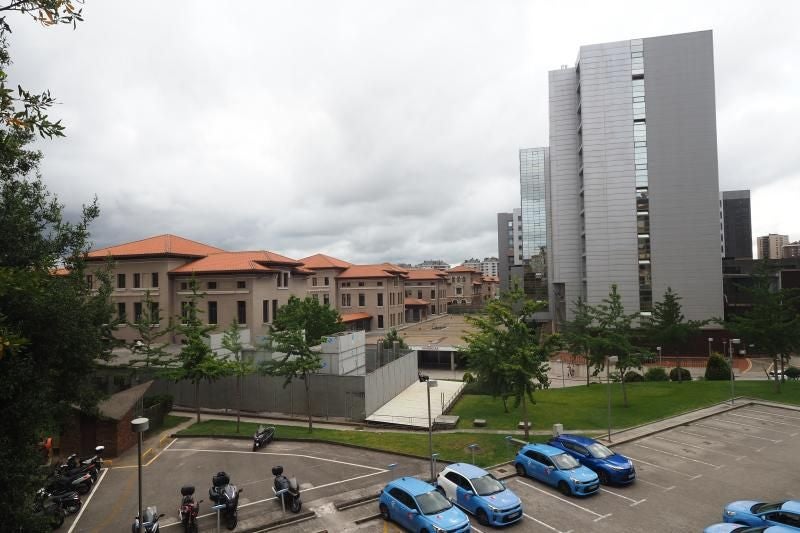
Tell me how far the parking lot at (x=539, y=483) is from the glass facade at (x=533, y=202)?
68.8 m

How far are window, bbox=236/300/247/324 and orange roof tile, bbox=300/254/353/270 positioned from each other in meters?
34.1

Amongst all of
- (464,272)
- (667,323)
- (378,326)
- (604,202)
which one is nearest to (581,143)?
(604,202)

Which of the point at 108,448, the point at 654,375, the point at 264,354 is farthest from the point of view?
the point at 654,375

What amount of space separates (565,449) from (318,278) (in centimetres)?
6313

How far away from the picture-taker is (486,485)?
53.4 feet

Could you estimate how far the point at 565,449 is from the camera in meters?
20.4

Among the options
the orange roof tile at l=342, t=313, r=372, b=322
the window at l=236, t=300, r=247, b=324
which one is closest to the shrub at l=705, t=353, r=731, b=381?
the window at l=236, t=300, r=247, b=324

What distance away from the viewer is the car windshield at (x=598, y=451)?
19.0 metres

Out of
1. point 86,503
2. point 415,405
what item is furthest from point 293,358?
point 86,503

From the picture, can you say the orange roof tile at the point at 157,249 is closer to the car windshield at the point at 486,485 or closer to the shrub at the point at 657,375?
the car windshield at the point at 486,485

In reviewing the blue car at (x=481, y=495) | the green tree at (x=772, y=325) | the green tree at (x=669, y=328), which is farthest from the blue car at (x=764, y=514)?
the green tree at (x=669, y=328)

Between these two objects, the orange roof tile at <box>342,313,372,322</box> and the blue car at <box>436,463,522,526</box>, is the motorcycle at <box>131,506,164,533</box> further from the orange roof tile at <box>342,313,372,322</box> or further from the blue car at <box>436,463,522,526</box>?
the orange roof tile at <box>342,313,372,322</box>

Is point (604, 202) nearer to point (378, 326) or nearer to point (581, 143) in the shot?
point (581, 143)

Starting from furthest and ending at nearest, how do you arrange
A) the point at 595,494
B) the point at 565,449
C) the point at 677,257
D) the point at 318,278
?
1. the point at 318,278
2. the point at 677,257
3. the point at 565,449
4. the point at 595,494
